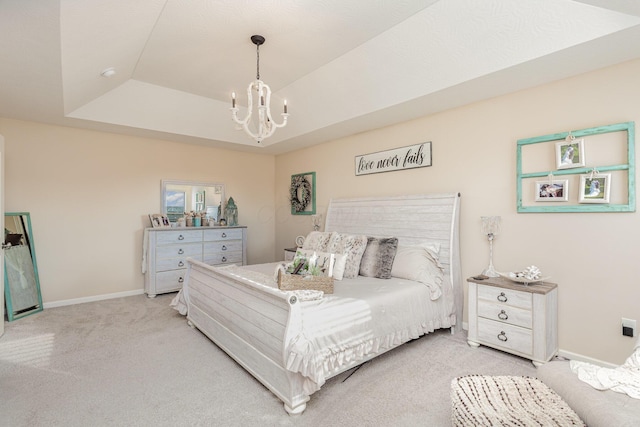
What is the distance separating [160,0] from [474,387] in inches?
121

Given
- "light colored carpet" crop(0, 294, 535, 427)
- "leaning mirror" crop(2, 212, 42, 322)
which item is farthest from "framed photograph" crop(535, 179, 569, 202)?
"leaning mirror" crop(2, 212, 42, 322)

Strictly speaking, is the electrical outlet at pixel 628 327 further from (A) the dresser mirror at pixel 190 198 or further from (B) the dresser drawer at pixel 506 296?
(A) the dresser mirror at pixel 190 198

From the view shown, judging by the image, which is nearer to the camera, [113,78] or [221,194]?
[113,78]

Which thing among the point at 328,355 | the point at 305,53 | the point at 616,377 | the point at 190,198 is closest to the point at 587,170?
the point at 616,377

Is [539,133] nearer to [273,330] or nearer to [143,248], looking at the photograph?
[273,330]

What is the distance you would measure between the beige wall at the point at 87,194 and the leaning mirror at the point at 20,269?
125mm

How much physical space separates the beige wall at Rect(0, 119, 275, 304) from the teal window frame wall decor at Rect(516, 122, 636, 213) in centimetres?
459

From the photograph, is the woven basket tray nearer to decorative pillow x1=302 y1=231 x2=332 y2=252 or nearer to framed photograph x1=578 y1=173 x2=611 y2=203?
decorative pillow x1=302 y1=231 x2=332 y2=252

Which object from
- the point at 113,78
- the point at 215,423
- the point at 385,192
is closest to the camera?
the point at 215,423

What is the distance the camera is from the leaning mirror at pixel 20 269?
3654mm

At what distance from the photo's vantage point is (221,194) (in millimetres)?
5609

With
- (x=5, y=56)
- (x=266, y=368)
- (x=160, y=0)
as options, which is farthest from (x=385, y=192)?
(x=5, y=56)

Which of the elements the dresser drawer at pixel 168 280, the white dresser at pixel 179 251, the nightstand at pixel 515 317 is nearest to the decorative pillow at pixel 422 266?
the nightstand at pixel 515 317

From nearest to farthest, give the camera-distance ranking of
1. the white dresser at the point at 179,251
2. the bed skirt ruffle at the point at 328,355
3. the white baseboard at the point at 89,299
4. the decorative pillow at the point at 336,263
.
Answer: the bed skirt ruffle at the point at 328,355
the decorative pillow at the point at 336,263
the white baseboard at the point at 89,299
the white dresser at the point at 179,251
